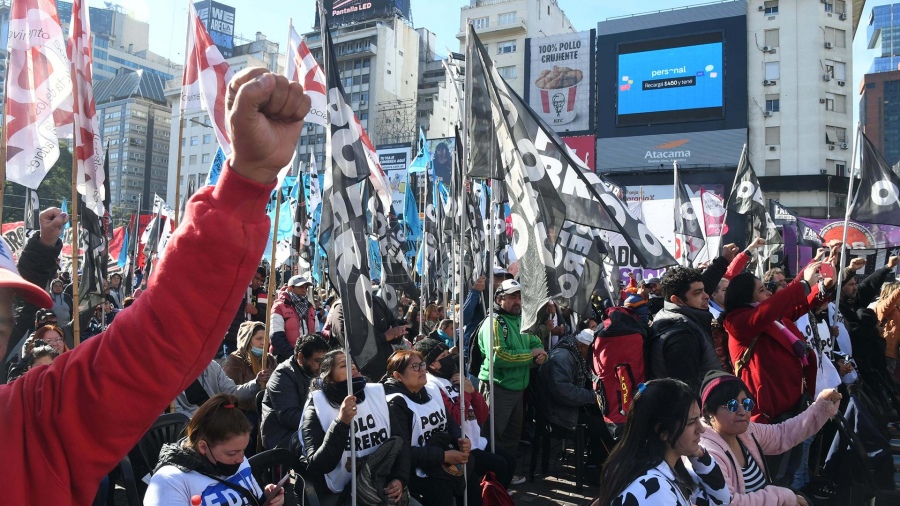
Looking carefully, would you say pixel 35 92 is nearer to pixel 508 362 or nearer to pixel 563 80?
pixel 508 362

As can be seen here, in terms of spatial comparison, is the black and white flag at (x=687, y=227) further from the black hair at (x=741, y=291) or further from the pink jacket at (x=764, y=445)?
the pink jacket at (x=764, y=445)

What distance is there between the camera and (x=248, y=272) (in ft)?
4.18

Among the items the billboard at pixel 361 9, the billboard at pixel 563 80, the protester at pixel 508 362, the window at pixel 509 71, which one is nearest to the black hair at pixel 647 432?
the protester at pixel 508 362

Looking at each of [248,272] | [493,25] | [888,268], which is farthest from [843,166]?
[248,272]

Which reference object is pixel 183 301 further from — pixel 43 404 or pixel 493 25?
pixel 493 25

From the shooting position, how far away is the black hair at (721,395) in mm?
3824

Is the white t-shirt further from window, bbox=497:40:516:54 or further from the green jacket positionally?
window, bbox=497:40:516:54

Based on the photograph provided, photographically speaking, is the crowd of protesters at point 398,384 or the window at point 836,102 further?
the window at point 836,102

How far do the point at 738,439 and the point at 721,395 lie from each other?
35cm

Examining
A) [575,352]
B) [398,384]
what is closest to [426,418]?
[398,384]

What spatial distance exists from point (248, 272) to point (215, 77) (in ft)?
25.6

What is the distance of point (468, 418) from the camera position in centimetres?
602

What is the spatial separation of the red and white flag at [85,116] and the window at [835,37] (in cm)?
4940

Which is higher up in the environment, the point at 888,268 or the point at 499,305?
the point at 888,268
